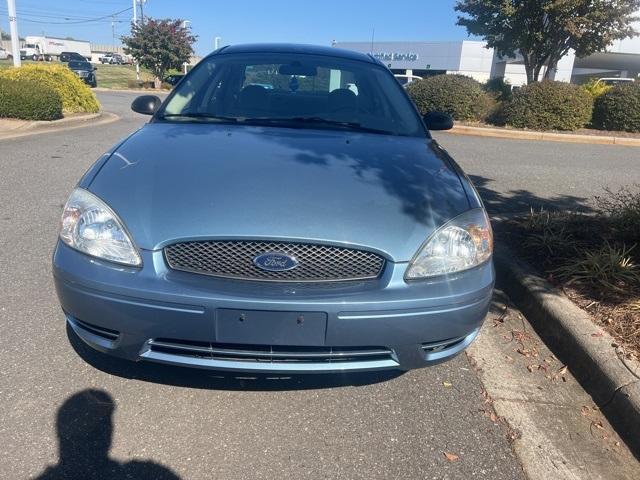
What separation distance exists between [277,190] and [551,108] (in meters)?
A: 13.0

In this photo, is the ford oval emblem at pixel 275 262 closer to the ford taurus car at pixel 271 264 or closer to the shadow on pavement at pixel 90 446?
the ford taurus car at pixel 271 264

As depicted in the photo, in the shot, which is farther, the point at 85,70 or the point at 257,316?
the point at 85,70

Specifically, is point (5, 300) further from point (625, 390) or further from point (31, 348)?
point (625, 390)

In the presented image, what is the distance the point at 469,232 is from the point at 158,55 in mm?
32565

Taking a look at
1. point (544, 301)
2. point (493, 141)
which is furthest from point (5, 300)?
point (493, 141)

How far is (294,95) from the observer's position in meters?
3.68

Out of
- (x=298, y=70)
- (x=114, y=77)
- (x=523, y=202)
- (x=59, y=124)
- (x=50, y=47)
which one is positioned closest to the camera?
(x=298, y=70)

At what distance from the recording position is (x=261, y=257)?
6.87ft

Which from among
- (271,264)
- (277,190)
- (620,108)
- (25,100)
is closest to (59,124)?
(25,100)

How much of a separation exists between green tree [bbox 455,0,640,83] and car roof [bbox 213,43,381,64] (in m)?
12.7

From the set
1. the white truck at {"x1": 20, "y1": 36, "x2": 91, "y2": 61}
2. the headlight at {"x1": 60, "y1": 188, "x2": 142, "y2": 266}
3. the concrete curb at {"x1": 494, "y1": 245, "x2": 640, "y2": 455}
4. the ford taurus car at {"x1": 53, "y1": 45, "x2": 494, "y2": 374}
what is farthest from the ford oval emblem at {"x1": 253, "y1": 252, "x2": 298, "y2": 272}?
the white truck at {"x1": 20, "y1": 36, "x2": 91, "y2": 61}

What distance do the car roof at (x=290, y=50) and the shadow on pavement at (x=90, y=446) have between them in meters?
2.74

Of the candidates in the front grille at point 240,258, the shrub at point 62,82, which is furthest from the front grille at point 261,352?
the shrub at point 62,82

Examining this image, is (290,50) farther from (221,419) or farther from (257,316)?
(221,419)
